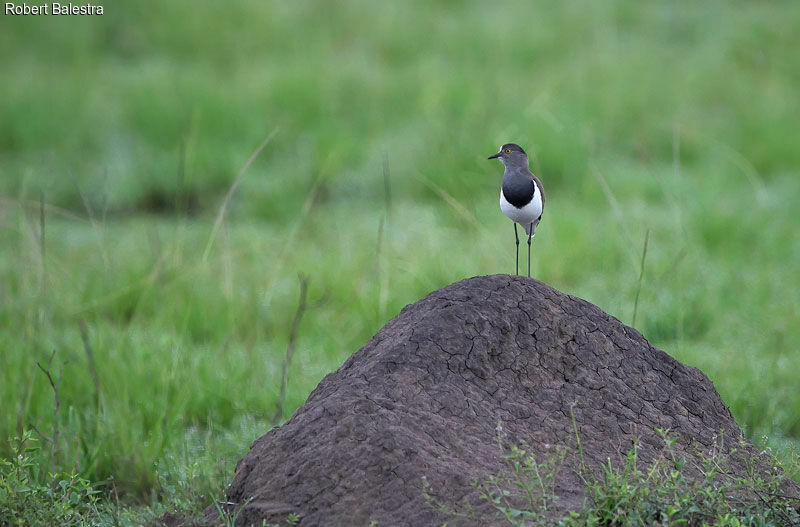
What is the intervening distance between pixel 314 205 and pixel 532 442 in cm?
477

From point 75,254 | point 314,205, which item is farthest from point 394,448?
point 314,205

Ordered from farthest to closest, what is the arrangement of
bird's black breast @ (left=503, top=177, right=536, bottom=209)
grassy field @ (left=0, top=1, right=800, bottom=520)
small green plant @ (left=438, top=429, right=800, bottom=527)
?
grassy field @ (left=0, top=1, right=800, bottom=520) < bird's black breast @ (left=503, top=177, right=536, bottom=209) < small green plant @ (left=438, top=429, right=800, bottom=527)

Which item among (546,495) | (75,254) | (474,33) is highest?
(474,33)

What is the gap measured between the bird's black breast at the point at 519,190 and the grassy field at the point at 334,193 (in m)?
1.20

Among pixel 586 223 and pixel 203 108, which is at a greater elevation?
pixel 203 108

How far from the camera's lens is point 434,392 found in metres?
2.34

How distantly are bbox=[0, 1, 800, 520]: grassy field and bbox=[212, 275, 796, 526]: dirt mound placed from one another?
0.84 m

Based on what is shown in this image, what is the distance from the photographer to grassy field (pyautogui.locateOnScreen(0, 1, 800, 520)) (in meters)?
3.98

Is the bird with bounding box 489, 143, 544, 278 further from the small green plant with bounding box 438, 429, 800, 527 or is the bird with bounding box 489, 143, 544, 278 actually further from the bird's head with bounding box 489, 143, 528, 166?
the small green plant with bounding box 438, 429, 800, 527

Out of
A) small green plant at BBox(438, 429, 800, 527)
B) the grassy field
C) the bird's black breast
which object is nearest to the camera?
small green plant at BBox(438, 429, 800, 527)

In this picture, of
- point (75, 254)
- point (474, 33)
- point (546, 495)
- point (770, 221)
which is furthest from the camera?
point (474, 33)

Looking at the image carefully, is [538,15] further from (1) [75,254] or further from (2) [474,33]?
(1) [75,254]

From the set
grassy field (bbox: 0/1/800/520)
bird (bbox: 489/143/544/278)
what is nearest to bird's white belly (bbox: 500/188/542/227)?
bird (bbox: 489/143/544/278)

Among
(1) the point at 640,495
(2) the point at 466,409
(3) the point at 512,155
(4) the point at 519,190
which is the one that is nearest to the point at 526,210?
(4) the point at 519,190
